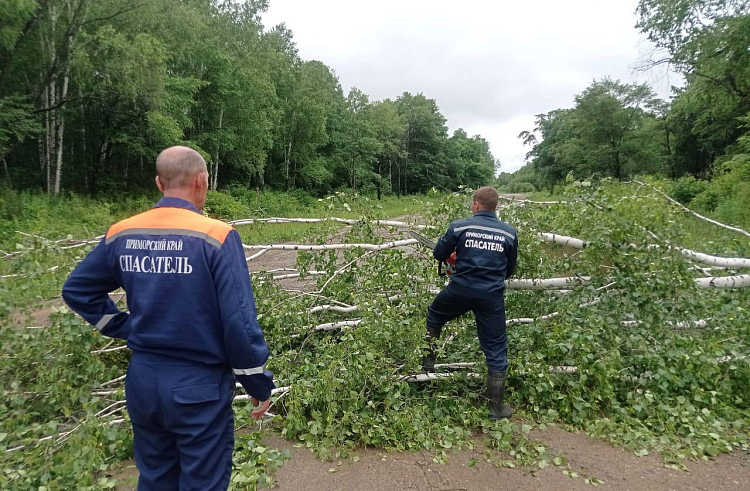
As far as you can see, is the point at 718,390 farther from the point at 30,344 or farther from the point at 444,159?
the point at 444,159

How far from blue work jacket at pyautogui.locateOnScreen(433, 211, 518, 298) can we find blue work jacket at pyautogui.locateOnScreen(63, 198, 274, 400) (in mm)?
2073

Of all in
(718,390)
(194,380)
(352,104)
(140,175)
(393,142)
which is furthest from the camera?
(393,142)

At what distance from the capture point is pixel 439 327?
3764 mm

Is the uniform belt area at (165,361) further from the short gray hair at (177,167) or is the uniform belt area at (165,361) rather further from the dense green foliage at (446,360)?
the dense green foliage at (446,360)

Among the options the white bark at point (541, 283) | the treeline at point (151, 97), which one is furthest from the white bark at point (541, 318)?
the treeline at point (151, 97)

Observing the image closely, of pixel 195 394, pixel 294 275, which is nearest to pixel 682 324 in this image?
pixel 294 275

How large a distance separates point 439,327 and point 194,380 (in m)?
2.48

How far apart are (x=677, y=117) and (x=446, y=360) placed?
3601 cm

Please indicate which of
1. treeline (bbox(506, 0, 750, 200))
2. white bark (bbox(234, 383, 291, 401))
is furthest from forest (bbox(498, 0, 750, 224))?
white bark (bbox(234, 383, 291, 401))

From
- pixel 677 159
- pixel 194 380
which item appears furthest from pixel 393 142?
pixel 194 380

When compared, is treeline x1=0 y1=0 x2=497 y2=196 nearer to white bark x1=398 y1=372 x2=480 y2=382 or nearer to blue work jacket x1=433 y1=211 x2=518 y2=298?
blue work jacket x1=433 y1=211 x2=518 y2=298

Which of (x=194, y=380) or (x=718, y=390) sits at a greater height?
(x=194, y=380)

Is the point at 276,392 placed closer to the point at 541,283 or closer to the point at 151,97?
the point at 541,283

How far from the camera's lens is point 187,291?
1.65 metres
